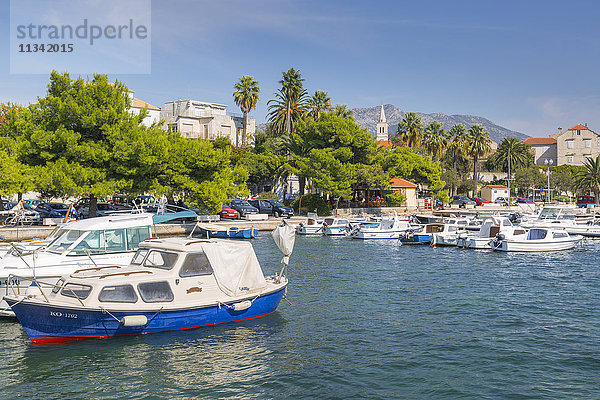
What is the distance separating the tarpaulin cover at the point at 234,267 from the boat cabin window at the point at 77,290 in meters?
3.91

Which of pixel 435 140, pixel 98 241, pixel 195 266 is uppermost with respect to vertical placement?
pixel 435 140

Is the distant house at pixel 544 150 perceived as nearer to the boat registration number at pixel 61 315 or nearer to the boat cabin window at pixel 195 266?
the boat cabin window at pixel 195 266

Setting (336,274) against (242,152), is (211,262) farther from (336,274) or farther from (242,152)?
(242,152)

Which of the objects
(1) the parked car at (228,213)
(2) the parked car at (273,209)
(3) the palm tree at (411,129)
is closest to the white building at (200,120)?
(3) the palm tree at (411,129)

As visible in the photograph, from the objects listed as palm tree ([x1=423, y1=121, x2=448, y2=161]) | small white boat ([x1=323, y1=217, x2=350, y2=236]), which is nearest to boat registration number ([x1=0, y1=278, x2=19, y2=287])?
small white boat ([x1=323, y1=217, x2=350, y2=236])

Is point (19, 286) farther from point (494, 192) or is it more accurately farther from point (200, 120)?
point (494, 192)

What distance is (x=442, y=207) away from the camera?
8231 cm

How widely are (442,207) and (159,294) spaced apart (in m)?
72.3

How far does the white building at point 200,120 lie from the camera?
93.0m

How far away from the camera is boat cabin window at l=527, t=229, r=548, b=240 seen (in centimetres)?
3867

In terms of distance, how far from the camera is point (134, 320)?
1511cm

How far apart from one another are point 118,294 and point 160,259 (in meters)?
2.12

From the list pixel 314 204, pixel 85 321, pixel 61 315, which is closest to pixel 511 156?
pixel 314 204

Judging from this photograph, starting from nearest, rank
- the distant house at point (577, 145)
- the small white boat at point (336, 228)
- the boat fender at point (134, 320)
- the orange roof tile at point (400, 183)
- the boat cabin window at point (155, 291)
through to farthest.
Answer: the boat fender at point (134, 320), the boat cabin window at point (155, 291), the small white boat at point (336, 228), the orange roof tile at point (400, 183), the distant house at point (577, 145)
